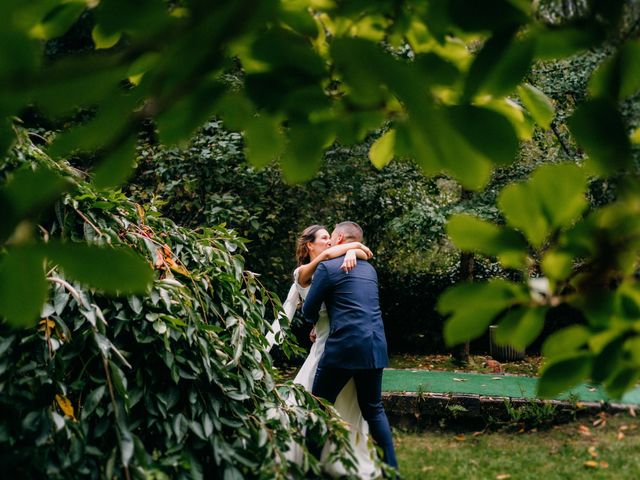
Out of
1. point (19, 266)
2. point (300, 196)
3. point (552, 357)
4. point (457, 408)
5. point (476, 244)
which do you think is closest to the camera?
point (19, 266)

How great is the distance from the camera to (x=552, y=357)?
846 mm

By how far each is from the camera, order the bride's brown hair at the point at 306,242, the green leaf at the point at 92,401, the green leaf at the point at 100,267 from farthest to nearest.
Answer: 1. the bride's brown hair at the point at 306,242
2. the green leaf at the point at 92,401
3. the green leaf at the point at 100,267

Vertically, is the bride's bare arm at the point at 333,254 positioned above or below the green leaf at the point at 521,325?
below

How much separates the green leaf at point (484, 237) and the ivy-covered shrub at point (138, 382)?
135 cm

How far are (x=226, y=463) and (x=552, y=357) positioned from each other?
1.64m

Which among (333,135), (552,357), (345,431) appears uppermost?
(333,135)

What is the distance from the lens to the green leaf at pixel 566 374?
801mm

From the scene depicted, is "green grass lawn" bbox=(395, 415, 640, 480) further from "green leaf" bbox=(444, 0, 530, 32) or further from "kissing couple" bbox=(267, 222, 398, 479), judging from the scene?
"green leaf" bbox=(444, 0, 530, 32)

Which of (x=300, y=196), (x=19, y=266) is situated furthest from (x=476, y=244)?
(x=300, y=196)

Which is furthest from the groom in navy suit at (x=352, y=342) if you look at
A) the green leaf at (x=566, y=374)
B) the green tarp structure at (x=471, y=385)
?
the green leaf at (x=566, y=374)

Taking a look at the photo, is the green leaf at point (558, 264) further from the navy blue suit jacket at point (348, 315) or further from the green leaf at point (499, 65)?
the navy blue suit jacket at point (348, 315)

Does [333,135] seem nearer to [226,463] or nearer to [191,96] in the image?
[191,96]

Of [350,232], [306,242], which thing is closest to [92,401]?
[350,232]

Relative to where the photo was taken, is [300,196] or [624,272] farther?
[300,196]
